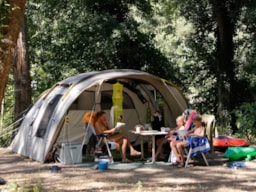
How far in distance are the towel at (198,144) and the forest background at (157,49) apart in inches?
177

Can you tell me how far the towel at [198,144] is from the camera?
21.3 ft

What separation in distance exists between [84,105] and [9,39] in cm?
537

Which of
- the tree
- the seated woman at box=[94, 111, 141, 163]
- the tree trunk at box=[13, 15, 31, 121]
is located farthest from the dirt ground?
the tree

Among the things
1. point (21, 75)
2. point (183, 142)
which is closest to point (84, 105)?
point (21, 75)

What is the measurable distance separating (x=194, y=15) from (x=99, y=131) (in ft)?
23.0

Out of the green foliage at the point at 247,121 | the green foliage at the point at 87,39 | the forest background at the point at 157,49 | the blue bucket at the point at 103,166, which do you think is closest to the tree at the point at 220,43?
the forest background at the point at 157,49

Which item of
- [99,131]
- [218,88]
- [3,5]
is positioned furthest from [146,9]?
[3,5]

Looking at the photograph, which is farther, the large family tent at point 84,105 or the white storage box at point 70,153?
the large family tent at point 84,105

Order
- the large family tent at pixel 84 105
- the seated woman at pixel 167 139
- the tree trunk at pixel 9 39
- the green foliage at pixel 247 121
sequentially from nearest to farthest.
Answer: the tree trunk at pixel 9 39 → the seated woman at pixel 167 139 → the large family tent at pixel 84 105 → the green foliage at pixel 247 121

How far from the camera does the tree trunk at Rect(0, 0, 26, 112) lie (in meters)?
3.12

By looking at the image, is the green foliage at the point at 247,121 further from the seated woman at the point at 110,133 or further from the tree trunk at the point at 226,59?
the seated woman at the point at 110,133

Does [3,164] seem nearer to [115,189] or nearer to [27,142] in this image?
[27,142]

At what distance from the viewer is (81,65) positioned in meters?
12.8

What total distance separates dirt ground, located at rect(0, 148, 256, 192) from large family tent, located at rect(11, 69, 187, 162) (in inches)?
25.0
